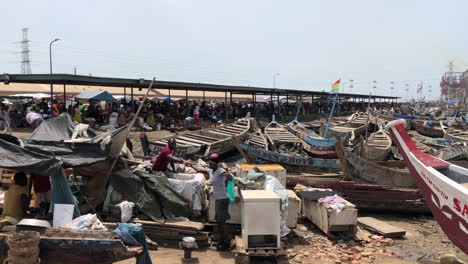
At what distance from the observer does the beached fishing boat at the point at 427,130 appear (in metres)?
32.0

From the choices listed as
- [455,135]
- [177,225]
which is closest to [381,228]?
[177,225]

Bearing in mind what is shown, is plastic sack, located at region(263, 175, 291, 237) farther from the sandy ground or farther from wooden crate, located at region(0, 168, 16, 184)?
wooden crate, located at region(0, 168, 16, 184)

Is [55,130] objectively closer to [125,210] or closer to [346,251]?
[125,210]

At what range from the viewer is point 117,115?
20969 millimetres

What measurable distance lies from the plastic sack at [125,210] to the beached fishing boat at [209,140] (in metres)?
4.75

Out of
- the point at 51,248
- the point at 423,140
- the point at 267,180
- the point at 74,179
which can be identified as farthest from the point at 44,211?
the point at 423,140

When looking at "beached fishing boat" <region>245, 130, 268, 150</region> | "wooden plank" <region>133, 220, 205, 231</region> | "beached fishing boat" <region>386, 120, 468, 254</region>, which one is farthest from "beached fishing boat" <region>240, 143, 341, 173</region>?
"wooden plank" <region>133, 220, 205, 231</region>

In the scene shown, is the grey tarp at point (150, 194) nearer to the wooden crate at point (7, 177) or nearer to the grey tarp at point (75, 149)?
the grey tarp at point (75, 149)

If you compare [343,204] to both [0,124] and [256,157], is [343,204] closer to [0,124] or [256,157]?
[256,157]

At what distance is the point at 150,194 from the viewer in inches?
309

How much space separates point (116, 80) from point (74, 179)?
12.3 metres

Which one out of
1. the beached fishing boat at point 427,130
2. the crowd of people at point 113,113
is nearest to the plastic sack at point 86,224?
the crowd of people at point 113,113

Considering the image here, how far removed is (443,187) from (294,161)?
755cm

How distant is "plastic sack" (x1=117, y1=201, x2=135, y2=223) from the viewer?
287 inches
